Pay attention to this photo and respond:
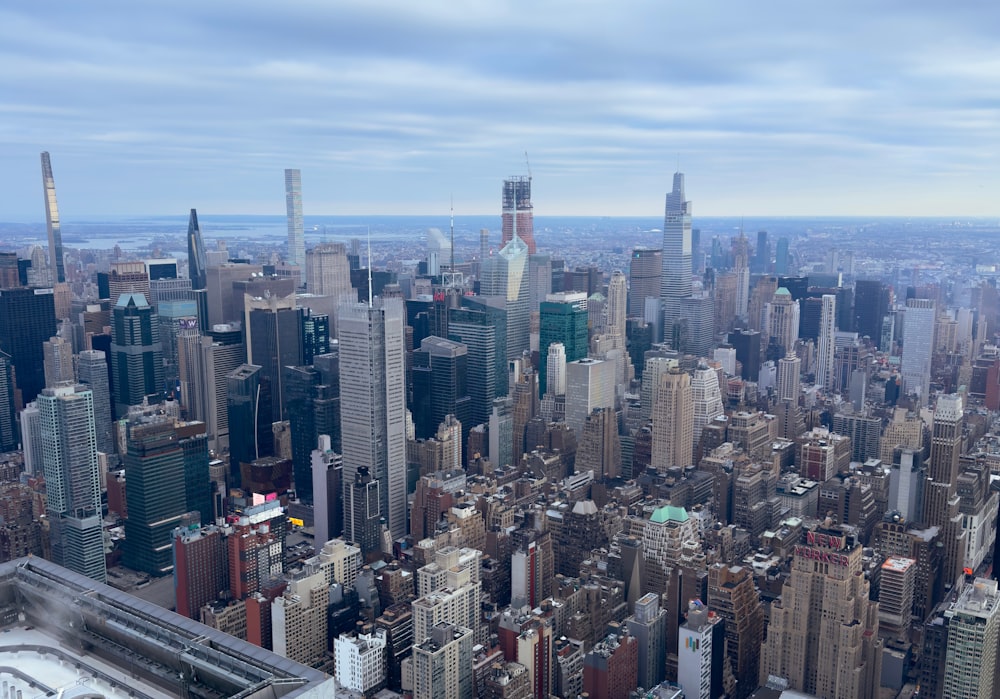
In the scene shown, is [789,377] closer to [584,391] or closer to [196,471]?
[584,391]

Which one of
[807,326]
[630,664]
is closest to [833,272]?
[807,326]

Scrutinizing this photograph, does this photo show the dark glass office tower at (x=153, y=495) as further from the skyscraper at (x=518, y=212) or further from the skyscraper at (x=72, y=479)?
the skyscraper at (x=518, y=212)

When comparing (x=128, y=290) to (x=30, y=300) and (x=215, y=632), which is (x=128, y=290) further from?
(x=215, y=632)

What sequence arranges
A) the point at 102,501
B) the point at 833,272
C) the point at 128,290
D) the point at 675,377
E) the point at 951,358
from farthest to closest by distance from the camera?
the point at 128,290 < the point at 833,272 < the point at 675,377 < the point at 951,358 < the point at 102,501

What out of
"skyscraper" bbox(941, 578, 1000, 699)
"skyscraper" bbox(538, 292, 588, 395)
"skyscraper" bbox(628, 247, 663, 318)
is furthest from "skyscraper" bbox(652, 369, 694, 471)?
"skyscraper" bbox(628, 247, 663, 318)

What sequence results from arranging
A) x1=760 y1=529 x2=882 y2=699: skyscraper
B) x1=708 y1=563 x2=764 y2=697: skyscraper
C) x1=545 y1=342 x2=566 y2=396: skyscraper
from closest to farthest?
x1=760 y1=529 x2=882 y2=699: skyscraper, x1=708 y1=563 x2=764 y2=697: skyscraper, x1=545 y1=342 x2=566 y2=396: skyscraper

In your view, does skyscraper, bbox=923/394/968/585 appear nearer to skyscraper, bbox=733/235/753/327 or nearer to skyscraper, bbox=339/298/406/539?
skyscraper, bbox=339/298/406/539

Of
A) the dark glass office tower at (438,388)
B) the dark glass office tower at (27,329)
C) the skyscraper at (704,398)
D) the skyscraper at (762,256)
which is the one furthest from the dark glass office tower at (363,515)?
the skyscraper at (762,256)
